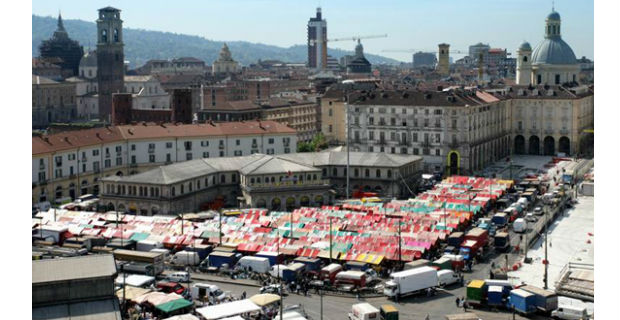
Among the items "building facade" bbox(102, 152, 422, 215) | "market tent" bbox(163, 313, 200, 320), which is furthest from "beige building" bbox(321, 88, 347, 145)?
"market tent" bbox(163, 313, 200, 320)

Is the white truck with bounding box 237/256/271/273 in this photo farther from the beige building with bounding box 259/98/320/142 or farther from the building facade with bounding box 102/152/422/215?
the beige building with bounding box 259/98/320/142

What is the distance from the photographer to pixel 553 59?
92750mm

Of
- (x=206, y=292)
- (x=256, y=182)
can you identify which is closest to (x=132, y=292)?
(x=206, y=292)

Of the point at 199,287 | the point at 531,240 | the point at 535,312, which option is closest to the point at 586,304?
the point at 535,312

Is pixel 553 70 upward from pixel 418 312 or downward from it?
upward

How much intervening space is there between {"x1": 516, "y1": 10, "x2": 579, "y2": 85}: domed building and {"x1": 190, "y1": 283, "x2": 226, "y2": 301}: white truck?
6895 cm

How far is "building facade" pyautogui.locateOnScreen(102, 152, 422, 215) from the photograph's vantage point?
50500mm

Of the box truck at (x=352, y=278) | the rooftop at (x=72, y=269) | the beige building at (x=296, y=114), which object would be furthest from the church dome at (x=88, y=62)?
the rooftop at (x=72, y=269)

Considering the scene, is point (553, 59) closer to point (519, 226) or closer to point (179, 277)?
point (519, 226)

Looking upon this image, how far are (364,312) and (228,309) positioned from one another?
487cm

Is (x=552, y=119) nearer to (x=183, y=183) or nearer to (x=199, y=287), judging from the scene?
(x=183, y=183)

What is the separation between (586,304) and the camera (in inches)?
1195

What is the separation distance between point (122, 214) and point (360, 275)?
65.4 feet

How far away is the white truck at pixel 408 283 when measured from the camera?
3219cm
